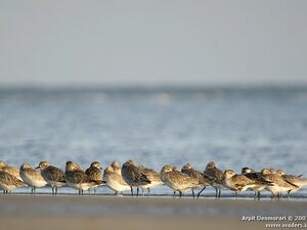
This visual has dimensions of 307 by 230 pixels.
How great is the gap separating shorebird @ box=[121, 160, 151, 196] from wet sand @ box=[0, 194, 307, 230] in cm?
63

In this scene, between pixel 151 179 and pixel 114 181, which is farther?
pixel 114 181

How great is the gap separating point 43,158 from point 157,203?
32.6 ft

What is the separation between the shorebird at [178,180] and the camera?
21.6 metres

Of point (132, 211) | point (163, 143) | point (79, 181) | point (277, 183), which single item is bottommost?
point (132, 211)

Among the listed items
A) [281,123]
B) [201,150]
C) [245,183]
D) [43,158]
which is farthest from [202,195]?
[281,123]

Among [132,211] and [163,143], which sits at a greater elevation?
[163,143]

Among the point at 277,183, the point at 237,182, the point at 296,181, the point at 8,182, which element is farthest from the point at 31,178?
the point at 296,181

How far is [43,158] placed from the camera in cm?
3006

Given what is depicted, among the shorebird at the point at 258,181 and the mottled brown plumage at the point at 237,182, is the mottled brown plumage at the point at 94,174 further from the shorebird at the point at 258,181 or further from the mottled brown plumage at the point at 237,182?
the shorebird at the point at 258,181

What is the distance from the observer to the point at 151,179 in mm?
21922

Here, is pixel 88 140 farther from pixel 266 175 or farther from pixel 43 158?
pixel 266 175

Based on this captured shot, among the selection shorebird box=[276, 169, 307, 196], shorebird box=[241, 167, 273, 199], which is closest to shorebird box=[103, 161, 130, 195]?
shorebird box=[241, 167, 273, 199]

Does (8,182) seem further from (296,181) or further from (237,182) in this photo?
(296,181)

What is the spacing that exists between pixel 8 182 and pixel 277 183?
→ 15.2 ft
